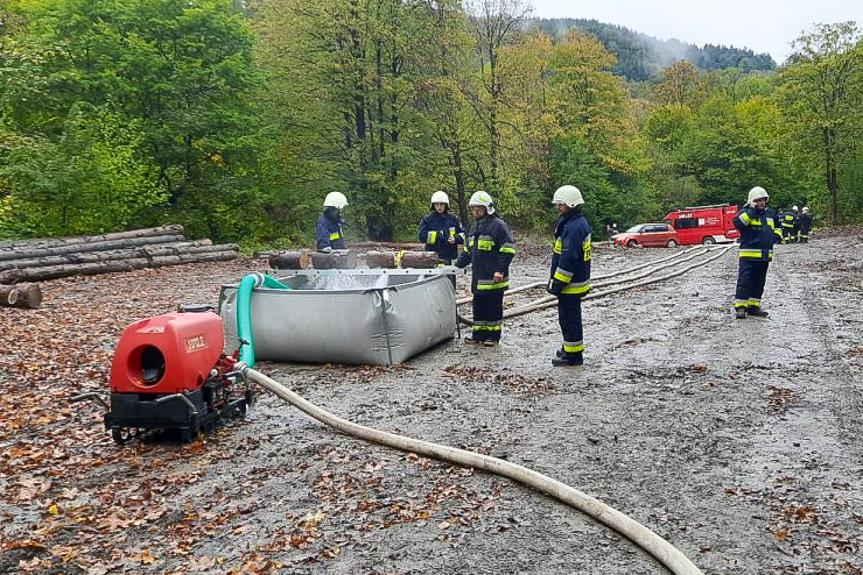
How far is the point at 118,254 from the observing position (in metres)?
18.2

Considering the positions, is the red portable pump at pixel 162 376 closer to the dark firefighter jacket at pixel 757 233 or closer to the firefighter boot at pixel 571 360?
the firefighter boot at pixel 571 360

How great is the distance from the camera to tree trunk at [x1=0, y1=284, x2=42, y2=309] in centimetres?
1160

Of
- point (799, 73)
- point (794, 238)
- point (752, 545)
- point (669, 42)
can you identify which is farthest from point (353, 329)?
point (669, 42)

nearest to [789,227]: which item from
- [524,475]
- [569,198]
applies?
[569,198]

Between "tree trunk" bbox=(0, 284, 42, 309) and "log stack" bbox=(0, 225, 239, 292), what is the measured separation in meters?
2.88

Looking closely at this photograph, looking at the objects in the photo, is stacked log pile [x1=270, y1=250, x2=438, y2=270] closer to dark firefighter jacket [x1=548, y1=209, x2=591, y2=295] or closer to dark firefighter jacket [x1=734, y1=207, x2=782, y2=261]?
dark firefighter jacket [x1=548, y1=209, x2=591, y2=295]

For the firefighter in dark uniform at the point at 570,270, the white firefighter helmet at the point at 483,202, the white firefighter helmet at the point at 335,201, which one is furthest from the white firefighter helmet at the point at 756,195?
the white firefighter helmet at the point at 335,201

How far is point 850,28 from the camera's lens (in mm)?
44969

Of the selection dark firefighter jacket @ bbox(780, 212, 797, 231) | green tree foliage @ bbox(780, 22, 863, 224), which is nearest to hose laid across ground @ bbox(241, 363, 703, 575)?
dark firefighter jacket @ bbox(780, 212, 797, 231)

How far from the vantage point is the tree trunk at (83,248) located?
52.4 ft

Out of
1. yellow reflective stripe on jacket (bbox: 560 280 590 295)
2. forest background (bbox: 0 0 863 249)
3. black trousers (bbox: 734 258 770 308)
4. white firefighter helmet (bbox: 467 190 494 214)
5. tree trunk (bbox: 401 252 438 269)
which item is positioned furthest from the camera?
forest background (bbox: 0 0 863 249)

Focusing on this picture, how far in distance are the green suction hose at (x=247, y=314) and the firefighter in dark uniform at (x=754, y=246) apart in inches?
277

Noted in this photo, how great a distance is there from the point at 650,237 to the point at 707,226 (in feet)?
12.9

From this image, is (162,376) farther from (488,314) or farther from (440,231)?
(440,231)
